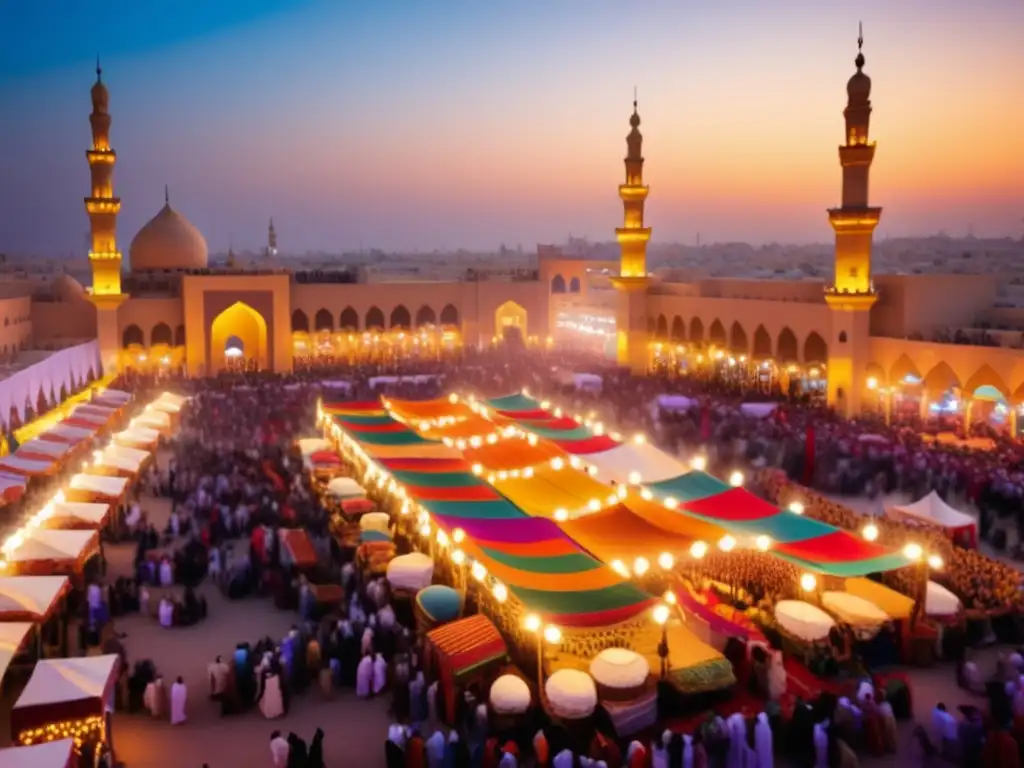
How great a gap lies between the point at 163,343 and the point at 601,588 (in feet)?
82.9

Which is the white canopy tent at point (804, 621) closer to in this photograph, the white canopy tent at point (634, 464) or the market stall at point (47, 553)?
the white canopy tent at point (634, 464)

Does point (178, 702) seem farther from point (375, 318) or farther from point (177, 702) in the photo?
point (375, 318)

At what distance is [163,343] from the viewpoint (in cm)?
3117

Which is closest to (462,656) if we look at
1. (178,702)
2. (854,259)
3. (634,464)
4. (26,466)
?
(178,702)

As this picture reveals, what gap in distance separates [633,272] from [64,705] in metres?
26.2

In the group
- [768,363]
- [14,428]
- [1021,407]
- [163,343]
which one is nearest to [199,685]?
[14,428]

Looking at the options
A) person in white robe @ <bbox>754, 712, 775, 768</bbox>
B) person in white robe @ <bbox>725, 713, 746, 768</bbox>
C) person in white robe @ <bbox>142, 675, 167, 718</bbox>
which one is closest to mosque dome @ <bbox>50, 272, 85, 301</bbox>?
person in white robe @ <bbox>142, 675, 167, 718</bbox>

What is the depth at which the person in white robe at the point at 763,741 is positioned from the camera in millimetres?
7793

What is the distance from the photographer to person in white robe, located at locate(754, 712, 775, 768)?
7.79m

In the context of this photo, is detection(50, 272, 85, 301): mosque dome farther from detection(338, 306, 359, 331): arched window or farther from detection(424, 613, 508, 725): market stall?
detection(424, 613, 508, 725): market stall

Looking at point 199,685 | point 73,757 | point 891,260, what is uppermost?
point 891,260

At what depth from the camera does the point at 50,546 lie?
427 inches

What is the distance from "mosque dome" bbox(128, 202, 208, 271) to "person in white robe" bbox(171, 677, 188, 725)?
1128 inches

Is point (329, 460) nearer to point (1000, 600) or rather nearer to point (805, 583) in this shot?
point (805, 583)
